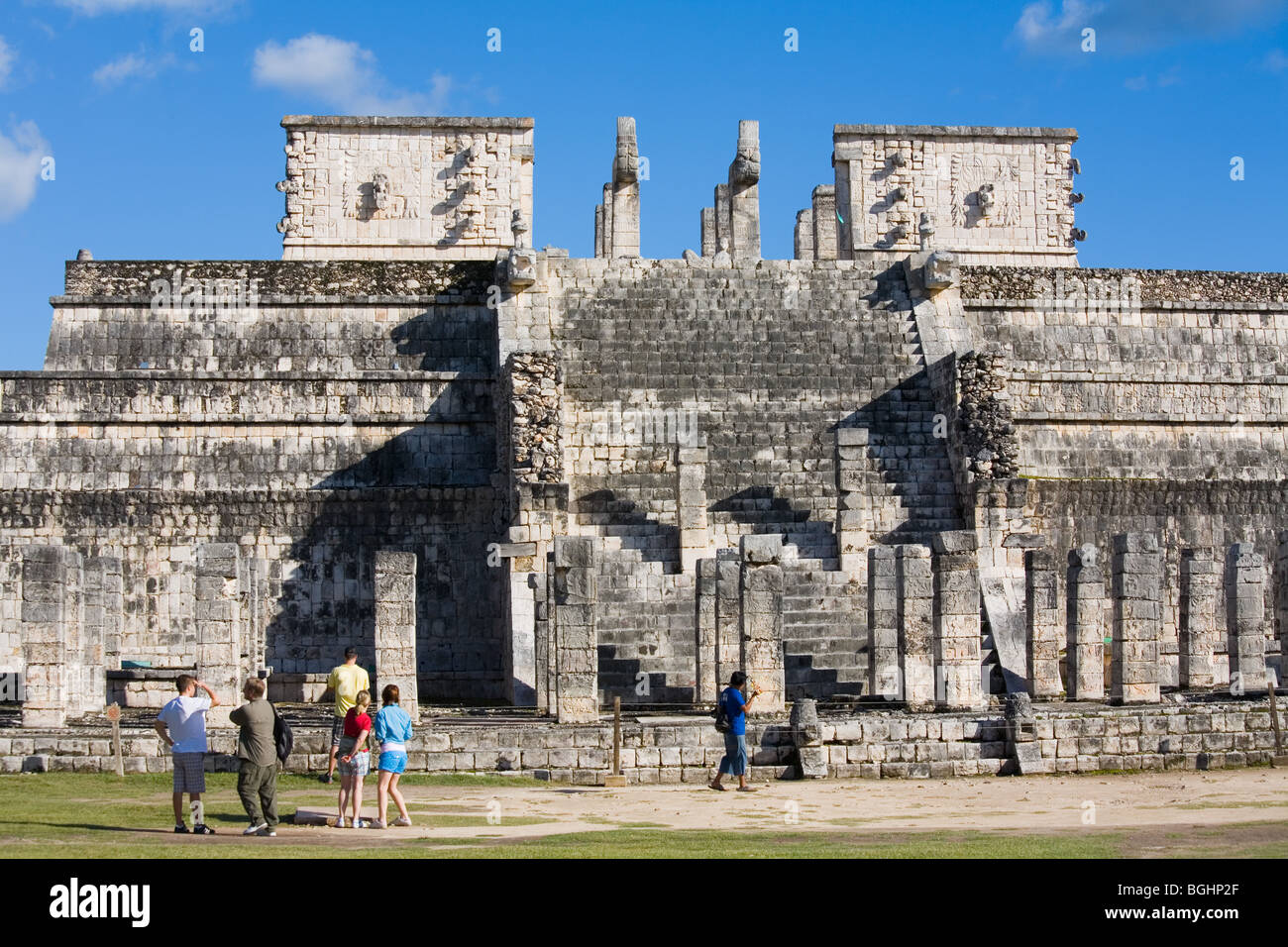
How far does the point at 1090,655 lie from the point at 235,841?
1259 centimetres

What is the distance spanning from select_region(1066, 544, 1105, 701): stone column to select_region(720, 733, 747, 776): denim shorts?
6482 mm

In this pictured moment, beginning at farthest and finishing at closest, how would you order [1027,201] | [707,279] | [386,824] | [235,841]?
1. [1027,201]
2. [707,279]
3. [386,824]
4. [235,841]

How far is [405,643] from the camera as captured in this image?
20891 mm

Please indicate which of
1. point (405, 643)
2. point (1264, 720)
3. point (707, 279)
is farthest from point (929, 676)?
point (707, 279)

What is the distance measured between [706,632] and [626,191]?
16.5 m

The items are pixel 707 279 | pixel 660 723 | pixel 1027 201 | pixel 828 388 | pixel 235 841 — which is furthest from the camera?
pixel 1027 201

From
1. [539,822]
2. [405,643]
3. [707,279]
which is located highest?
[707,279]

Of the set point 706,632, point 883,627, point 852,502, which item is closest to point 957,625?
point 883,627

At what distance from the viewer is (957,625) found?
859 inches

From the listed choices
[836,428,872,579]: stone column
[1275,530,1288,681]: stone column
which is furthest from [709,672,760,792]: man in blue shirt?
[1275,530,1288,681]: stone column

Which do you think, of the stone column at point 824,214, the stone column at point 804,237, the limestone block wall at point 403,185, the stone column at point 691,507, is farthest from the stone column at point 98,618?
the stone column at point 804,237

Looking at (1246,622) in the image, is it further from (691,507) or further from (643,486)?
(643,486)
